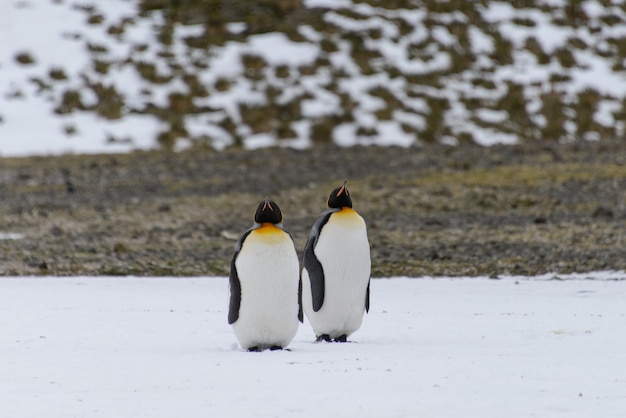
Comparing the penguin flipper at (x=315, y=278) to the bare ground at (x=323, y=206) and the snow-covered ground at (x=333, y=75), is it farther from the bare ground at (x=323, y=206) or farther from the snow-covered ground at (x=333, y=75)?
the snow-covered ground at (x=333, y=75)

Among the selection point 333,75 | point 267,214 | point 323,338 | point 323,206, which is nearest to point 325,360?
point 267,214

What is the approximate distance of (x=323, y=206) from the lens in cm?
1634

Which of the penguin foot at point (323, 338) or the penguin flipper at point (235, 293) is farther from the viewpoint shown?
the penguin foot at point (323, 338)

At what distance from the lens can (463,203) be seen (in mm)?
16141

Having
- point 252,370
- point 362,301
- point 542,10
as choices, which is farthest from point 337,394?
point 542,10

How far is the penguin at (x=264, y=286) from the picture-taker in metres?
7.24

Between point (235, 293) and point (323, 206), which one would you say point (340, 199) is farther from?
point (323, 206)

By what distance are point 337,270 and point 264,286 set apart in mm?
810

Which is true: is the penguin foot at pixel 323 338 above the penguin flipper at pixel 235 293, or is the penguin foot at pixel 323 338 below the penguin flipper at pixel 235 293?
below

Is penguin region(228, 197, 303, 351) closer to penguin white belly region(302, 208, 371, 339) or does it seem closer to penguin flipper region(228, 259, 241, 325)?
penguin flipper region(228, 259, 241, 325)

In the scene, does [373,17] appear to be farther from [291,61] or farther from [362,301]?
[362,301]

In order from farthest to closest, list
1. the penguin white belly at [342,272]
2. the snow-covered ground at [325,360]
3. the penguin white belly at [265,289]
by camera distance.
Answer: the penguin white belly at [342,272]
the penguin white belly at [265,289]
the snow-covered ground at [325,360]

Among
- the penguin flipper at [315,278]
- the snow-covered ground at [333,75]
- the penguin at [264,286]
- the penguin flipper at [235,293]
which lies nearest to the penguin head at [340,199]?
the penguin flipper at [315,278]

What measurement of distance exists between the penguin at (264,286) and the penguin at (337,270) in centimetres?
56
